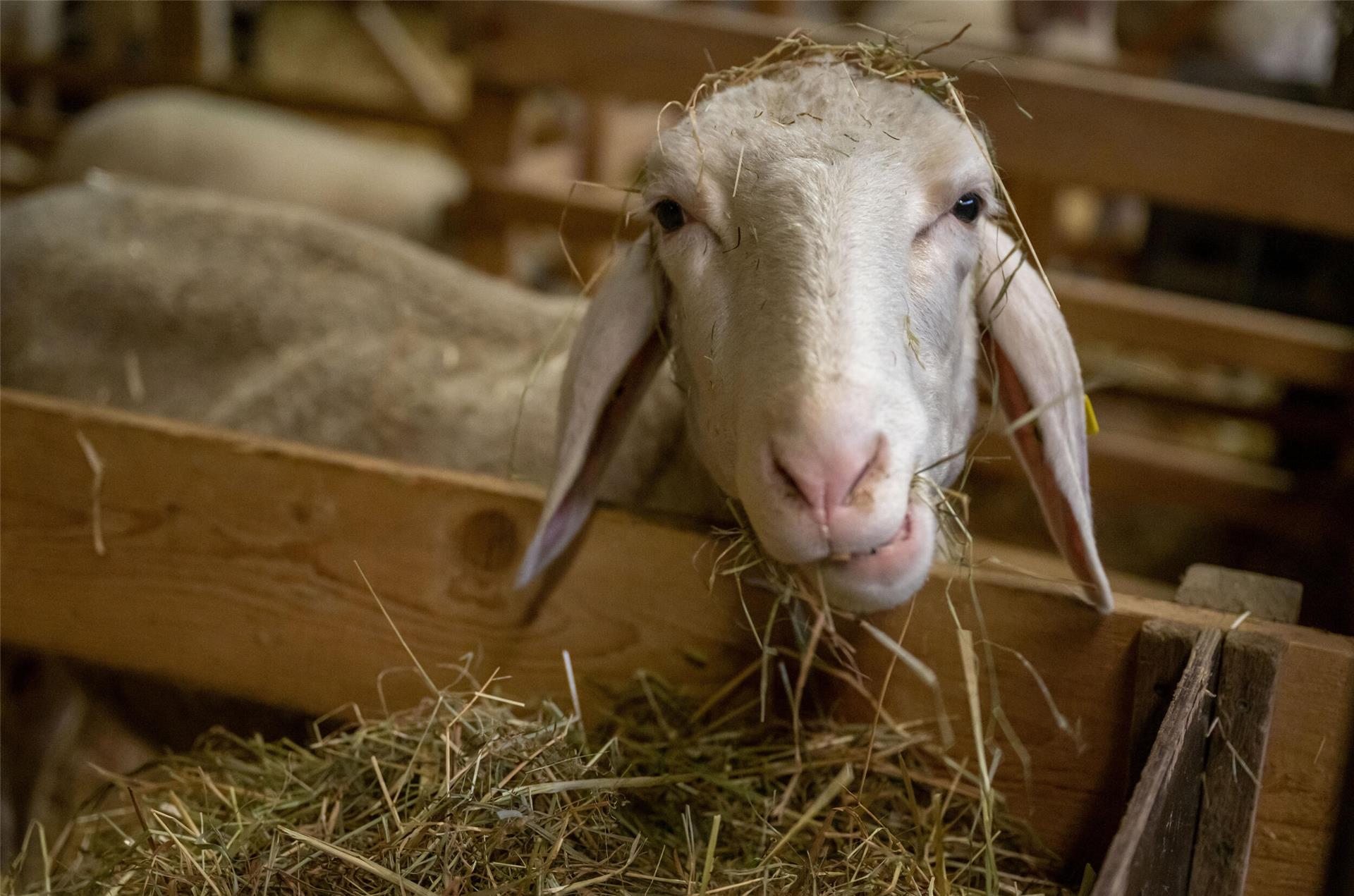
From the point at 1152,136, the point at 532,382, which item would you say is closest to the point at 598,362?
the point at 532,382

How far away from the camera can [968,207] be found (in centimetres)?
178

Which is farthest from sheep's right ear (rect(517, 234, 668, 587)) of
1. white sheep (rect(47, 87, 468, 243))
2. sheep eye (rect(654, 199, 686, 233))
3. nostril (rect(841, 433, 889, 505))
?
white sheep (rect(47, 87, 468, 243))

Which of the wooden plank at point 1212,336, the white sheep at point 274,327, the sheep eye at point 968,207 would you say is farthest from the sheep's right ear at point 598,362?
the wooden plank at point 1212,336

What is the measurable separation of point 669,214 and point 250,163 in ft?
20.0

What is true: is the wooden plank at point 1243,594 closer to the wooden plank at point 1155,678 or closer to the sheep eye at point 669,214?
the wooden plank at point 1155,678

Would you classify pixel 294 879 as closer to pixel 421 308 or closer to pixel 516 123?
pixel 421 308

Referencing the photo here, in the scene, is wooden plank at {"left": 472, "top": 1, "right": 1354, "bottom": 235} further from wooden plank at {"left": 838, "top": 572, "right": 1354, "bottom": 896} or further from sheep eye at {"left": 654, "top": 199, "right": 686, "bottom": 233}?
wooden plank at {"left": 838, "top": 572, "right": 1354, "bottom": 896}

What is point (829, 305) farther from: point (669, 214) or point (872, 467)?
point (669, 214)

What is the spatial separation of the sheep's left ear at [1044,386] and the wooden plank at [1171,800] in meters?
0.32

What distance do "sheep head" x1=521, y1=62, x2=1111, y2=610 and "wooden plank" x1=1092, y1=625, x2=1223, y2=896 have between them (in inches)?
7.8

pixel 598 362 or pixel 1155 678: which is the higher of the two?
pixel 598 362

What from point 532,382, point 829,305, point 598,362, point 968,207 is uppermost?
point 968,207

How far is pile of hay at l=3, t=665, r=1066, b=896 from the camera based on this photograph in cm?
142

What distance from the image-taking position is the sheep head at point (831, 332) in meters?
1.36
